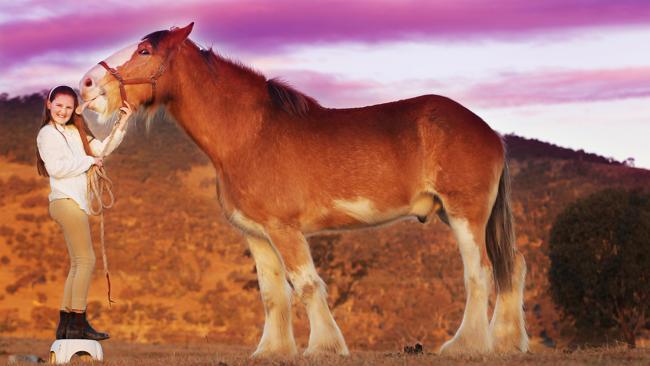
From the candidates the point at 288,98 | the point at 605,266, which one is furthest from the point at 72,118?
the point at 605,266

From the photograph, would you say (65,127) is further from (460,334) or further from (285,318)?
(460,334)

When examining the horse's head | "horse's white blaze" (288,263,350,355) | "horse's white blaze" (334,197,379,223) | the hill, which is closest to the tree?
the hill

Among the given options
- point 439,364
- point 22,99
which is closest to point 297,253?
point 439,364

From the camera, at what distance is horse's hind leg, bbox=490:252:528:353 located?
10969 millimetres

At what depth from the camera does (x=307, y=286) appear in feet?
32.9

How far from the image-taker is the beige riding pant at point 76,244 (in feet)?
31.5

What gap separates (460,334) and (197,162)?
49.1 m

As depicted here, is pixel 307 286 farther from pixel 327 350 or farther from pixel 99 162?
pixel 99 162

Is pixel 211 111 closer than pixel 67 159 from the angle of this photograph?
No

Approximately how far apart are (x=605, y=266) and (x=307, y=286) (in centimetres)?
2154

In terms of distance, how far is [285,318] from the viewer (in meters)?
10.7

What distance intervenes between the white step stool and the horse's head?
2510 millimetres

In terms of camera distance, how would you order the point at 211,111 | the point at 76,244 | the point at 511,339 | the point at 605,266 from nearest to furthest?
the point at 76,244
the point at 211,111
the point at 511,339
the point at 605,266

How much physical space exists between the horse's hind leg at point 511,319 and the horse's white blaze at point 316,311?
212cm
